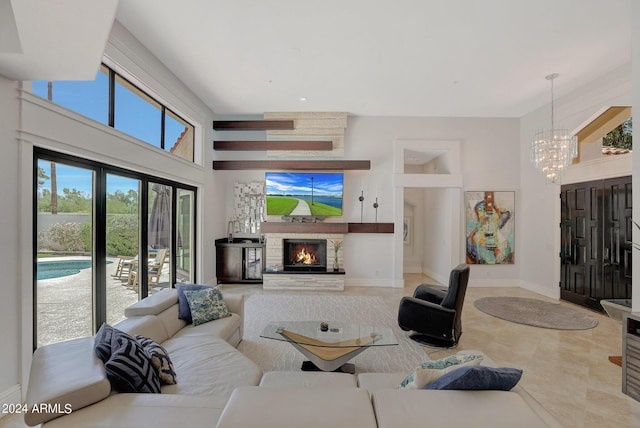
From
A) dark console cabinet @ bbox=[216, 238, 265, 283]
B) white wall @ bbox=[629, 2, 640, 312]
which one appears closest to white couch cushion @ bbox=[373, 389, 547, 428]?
white wall @ bbox=[629, 2, 640, 312]

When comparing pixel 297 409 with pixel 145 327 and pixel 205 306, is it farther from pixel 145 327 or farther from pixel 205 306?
pixel 205 306

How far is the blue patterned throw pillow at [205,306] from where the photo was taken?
2984 mm

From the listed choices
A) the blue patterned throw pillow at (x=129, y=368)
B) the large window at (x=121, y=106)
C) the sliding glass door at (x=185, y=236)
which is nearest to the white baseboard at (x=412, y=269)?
the sliding glass door at (x=185, y=236)

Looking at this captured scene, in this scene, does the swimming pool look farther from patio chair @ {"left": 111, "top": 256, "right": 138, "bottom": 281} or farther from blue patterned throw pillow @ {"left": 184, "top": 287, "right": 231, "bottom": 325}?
blue patterned throw pillow @ {"left": 184, "top": 287, "right": 231, "bottom": 325}

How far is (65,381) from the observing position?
1399 millimetres

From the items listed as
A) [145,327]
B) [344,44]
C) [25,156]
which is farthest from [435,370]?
[344,44]

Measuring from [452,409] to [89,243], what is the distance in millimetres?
3513

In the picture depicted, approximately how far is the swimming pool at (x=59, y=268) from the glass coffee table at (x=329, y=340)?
6.43ft

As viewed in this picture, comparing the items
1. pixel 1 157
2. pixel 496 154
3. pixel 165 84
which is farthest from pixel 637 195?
pixel 165 84

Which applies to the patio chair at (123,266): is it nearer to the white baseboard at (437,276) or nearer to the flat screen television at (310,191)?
the flat screen television at (310,191)

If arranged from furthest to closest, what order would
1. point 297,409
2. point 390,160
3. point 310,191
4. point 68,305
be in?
point 390,160 < point 310,191 < point 68,305 < point 297,409

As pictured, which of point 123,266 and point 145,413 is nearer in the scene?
point 145,413

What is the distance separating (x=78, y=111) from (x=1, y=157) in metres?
0.91

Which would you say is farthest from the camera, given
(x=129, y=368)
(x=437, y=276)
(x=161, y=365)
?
(x=437, y=276)
